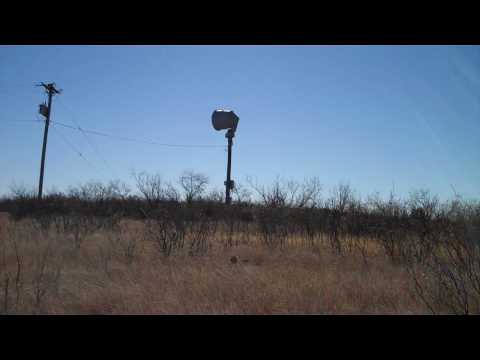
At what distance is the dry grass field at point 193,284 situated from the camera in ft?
16.0

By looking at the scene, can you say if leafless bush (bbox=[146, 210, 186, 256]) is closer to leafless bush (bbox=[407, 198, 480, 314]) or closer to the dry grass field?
the dry grass field

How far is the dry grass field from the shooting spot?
16.0 feet


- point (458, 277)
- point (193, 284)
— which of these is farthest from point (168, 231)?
point (458, 277)

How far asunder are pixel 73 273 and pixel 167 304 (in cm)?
326

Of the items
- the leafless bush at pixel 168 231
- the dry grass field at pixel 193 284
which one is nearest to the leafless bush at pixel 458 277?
the dry grass field at pixel 193 284

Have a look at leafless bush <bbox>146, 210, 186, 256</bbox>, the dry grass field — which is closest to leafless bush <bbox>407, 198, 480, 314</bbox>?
the dry grass field

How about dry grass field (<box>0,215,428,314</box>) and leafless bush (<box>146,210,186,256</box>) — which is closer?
dry grass field (<box>0,215,428,314</box>)

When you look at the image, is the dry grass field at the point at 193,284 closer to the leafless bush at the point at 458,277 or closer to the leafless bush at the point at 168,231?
the leafless bush at the point at 458,277

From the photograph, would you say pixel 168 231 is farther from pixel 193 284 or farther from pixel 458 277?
pixel 458 277

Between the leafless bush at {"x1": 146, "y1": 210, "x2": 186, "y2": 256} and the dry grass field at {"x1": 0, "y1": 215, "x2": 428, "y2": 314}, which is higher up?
the leafless bush at {"x1": 146, "y1": 210, "x2": 186, "y2": 256}
